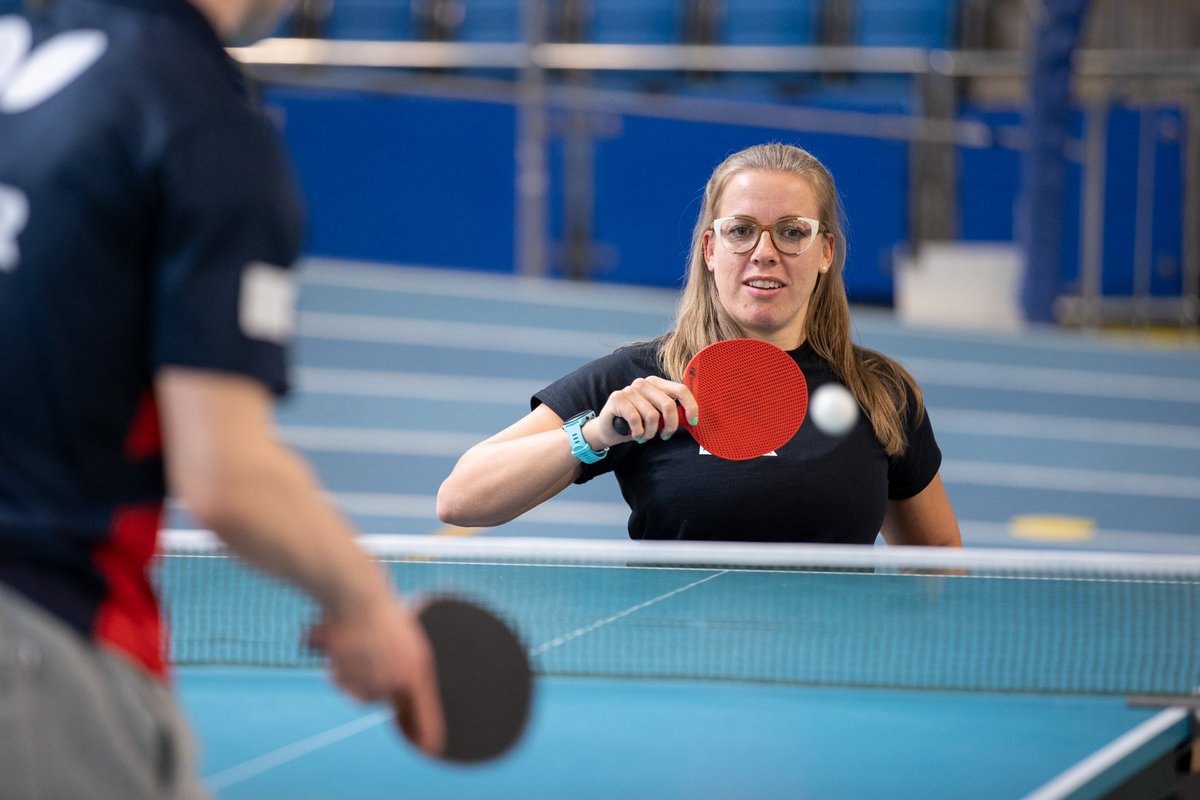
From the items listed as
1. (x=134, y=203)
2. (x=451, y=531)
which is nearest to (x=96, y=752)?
(x=134, y=203)

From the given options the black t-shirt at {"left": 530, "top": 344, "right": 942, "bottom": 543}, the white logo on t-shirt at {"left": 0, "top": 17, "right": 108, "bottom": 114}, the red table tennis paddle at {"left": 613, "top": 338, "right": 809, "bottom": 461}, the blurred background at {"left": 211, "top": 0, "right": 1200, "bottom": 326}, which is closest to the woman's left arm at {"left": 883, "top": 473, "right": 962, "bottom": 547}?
the black t-shirt at {"left": 530, "top": 344, "right": 942, "bottom": 543}

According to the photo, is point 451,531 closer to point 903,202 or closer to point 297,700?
point 297,700

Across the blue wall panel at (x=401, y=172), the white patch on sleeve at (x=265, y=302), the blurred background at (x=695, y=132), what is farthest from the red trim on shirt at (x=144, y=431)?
the blue wall panel at (x=401, y=172)

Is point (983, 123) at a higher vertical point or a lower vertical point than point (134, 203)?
higher

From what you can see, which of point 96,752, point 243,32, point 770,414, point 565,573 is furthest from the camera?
point 565,573

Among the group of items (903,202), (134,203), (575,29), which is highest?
(575,29)

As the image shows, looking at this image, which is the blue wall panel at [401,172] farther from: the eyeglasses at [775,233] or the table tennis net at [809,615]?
the eyeglasses at [775,233]

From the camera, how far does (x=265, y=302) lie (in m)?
1.25

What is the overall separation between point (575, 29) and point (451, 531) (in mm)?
8077

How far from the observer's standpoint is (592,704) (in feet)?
9.30

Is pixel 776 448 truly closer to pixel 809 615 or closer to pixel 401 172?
pixel 809 615

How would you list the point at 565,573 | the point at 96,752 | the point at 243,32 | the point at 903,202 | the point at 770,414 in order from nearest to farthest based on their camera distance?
the point at 96,752
the point at 243,32
the point at 770,414
the point at 565,573
the point at 903,202

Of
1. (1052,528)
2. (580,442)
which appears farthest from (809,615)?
(1052,528)

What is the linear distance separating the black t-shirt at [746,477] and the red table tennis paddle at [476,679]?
1121mm
